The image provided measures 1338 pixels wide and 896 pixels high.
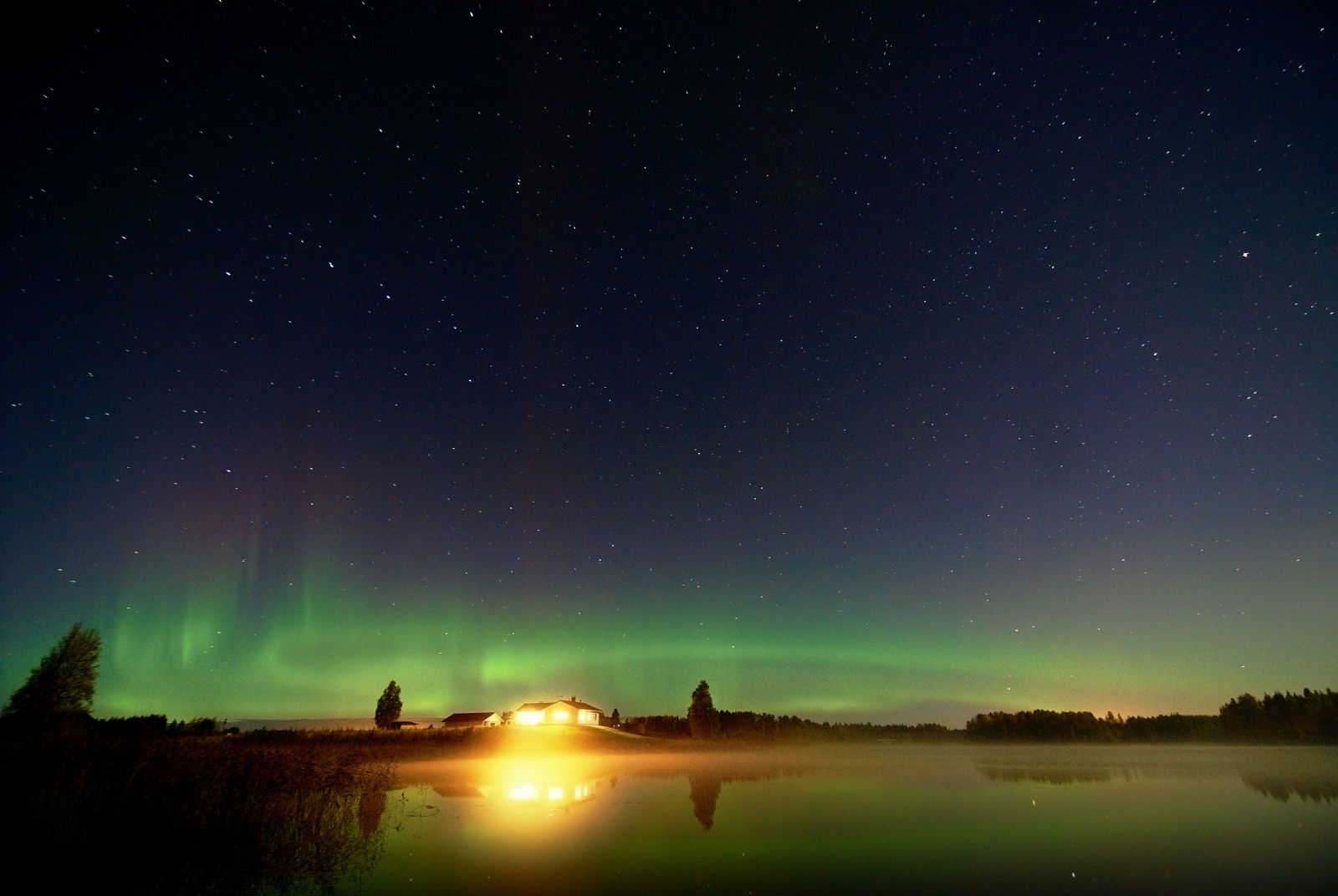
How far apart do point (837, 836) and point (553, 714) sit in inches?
2802

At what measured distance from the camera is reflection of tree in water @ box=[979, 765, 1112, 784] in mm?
35750

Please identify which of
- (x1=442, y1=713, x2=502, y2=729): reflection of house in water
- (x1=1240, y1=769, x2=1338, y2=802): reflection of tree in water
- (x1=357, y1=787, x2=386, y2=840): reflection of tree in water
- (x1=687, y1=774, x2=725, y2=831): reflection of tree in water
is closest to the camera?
(x1=357, y1=787, x2=386, y2=840): reflection of tree in water

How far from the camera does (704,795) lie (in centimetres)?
2605

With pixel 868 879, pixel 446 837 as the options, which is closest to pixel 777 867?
pixel 868 879

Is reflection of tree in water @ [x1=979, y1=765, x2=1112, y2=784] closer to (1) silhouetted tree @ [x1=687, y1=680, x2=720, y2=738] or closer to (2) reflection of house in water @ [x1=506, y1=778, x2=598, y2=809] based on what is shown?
(2) reflection of house in water @ [x1=506, y1=778, x2=598, y2=809]

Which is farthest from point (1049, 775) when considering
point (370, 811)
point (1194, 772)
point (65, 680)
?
point (65, 680)

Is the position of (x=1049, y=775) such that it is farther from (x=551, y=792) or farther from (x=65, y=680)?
(x=65, y=680)

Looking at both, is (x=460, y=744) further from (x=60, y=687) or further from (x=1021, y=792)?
(x=1021, y=792)

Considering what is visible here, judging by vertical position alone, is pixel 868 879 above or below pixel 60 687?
below

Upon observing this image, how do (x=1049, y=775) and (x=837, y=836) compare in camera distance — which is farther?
(x=1049, y=775)

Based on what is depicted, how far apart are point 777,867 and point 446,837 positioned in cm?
819

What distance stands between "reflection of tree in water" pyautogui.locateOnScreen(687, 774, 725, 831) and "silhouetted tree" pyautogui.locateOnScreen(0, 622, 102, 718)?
43384mm

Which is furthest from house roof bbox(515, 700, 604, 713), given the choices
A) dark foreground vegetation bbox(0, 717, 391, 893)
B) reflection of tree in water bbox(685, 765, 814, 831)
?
dark foreground vegetation bbox(0, 717, 391, 893)

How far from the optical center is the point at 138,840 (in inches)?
562
